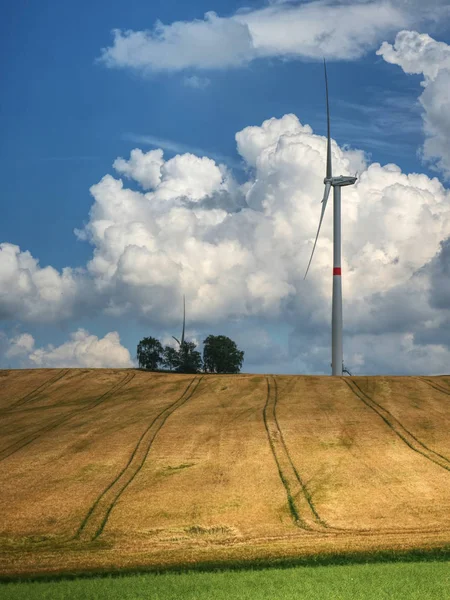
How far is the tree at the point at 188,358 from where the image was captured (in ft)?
332

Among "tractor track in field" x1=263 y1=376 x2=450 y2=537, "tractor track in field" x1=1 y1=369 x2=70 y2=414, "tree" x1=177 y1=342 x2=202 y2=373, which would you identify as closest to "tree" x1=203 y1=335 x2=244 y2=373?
"tree" x1=177 y1=342 x2=202 y2=373

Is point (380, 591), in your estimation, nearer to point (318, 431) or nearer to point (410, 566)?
point (410, 566)

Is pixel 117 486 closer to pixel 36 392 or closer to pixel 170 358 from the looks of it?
pixel 36 392

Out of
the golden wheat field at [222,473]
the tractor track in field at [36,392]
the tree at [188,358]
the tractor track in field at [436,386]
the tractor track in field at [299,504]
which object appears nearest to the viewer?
the golden wheat field at [222,473]

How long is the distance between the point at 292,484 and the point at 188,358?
66.6 meters

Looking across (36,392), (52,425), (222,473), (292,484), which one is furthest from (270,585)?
(36,392)

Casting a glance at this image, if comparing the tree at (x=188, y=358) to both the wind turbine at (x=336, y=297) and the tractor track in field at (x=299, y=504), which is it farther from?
the tractor track in field at (x=299, y=504)

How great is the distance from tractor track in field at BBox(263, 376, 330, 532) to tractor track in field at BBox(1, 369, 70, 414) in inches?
894

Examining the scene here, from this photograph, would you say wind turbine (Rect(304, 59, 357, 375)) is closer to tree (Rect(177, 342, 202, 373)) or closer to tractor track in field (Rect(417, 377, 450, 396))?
tractor track in field (Rect(417, 377, 450, 396))

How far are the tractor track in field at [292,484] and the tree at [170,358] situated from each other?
50119mm

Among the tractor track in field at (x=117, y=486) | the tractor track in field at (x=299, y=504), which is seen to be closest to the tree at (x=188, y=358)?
the tractor track in field at (x=117, y=486)

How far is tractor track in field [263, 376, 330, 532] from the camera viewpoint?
100ft

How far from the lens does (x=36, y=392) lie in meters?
67.7

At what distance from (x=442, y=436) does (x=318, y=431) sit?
7.33 m
